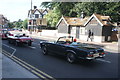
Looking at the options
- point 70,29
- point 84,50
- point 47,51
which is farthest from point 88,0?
point 84,50

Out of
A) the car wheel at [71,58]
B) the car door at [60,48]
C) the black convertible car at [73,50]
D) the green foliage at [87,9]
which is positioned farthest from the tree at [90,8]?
the car wheel at [71,58]

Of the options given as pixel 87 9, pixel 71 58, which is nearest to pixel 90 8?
pixel 87 9

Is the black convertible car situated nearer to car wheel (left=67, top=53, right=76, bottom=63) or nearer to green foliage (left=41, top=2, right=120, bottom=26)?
car wheel (left=67, top=53, right=76, bottom=63)

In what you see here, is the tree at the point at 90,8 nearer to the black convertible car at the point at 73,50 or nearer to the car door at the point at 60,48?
the black convertible car at the point at 73,50

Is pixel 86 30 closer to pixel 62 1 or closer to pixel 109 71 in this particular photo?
pixel 62 1

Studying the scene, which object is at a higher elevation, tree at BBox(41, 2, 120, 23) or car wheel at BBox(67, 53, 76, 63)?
tree at BBox(41, 2, 120, 23)

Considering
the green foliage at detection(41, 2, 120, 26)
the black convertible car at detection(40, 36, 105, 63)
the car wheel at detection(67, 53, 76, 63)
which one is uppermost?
the green foliage at detection(41, 2, 120, 26)

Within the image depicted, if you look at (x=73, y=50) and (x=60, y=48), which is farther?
(x=60, y=48)

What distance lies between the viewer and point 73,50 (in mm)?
8328

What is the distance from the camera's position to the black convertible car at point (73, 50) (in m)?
7.80

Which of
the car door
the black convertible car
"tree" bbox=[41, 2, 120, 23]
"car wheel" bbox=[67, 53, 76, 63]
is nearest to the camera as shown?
the black convertible car

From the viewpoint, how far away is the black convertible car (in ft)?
25.6

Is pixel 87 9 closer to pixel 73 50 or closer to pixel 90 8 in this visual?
pixel 90 8

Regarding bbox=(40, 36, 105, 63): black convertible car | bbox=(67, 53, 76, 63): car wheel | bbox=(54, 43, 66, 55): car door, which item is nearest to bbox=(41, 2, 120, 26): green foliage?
bbox=(40, 36, 105, 63): black convertible car
